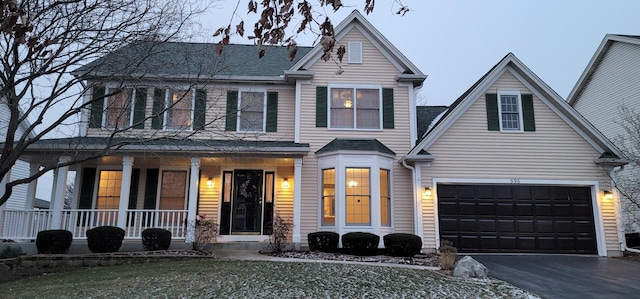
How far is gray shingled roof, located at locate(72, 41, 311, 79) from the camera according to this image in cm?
917

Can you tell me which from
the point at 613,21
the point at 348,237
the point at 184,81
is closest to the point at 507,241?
the point at 348,237

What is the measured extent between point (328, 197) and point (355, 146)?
1697 millimetres

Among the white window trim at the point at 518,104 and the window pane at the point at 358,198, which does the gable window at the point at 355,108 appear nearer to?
the window pane at the point at 358,198

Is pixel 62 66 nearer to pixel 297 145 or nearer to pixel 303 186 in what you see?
pixel 297 145

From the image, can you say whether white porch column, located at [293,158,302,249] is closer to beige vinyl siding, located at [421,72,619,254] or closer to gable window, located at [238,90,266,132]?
gable window, located at [238,90,266,132]

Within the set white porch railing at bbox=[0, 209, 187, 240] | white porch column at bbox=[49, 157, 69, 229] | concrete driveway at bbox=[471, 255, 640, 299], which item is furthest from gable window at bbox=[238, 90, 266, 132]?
concrete driveway at bbox=[471, 255, 640, 299]

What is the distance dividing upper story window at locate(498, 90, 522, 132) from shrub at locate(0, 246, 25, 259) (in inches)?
544

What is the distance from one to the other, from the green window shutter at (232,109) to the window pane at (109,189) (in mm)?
3763

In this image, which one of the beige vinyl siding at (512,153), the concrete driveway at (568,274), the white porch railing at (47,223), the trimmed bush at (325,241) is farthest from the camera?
the beige vinyl siding at (512,153)

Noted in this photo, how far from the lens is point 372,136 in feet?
47.5

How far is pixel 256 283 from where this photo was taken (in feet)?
25.5

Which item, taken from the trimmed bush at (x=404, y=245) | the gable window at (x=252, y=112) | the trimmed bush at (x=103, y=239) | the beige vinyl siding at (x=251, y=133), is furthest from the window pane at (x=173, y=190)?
the trimmed bush at (x=404, y=245)

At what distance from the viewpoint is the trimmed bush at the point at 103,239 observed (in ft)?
38.5

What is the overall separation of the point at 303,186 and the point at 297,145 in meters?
1.35
